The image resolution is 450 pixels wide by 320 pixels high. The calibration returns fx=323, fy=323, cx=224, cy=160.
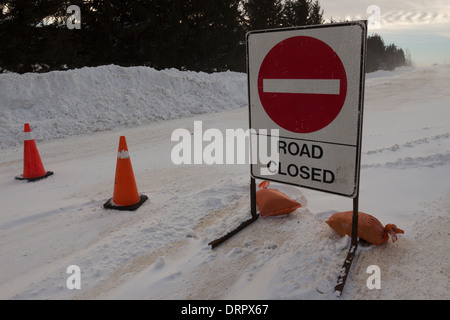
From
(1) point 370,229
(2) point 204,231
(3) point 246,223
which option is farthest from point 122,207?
(1) point 370,229

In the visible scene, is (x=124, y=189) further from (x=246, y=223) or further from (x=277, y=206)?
(x=277, y=206)

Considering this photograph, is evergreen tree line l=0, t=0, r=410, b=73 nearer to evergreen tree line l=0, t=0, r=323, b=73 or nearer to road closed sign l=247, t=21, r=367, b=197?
evergreen tree line l=0, t=0, r=323, b=73

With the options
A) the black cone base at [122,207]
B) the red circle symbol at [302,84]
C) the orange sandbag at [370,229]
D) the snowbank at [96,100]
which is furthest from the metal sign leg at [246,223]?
the snowbank at [96,100]

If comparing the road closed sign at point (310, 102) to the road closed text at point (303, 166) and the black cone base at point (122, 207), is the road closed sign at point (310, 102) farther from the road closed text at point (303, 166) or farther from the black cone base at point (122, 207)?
the black cone base at point (122, 207)

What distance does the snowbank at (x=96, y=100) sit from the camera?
8.52m

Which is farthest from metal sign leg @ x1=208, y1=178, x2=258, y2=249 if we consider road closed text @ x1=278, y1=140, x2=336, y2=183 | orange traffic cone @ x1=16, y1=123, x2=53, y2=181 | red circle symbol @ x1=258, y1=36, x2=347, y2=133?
orange traffic cone @ x1=16, y1=123, x2=53, y2=181

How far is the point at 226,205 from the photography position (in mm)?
3656

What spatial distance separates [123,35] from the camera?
59.6ft

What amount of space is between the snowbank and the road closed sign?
6.69m

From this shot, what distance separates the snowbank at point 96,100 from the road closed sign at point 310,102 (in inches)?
263

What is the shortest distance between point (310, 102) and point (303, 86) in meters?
0.14

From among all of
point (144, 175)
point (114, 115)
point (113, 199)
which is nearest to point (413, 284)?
point (113, 199)

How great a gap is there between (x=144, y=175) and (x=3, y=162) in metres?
3.07

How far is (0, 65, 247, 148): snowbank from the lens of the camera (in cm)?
852
